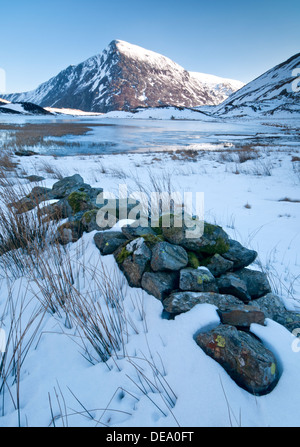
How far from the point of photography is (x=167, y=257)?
2.06m

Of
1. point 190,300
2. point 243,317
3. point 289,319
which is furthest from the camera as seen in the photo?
point 289,319

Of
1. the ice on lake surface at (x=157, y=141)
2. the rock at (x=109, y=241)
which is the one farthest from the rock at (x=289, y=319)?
the ice on lake surface at (x=157, y=141)

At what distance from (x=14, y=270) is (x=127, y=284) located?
155 centimetres

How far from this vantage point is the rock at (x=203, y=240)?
2.32 metres

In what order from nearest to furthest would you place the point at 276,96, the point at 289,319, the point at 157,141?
the point at 289,319 → the point at 157,141 → the point at 276,96

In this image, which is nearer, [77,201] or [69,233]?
[69,233]

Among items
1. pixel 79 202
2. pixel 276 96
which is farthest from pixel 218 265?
pixel 276 96

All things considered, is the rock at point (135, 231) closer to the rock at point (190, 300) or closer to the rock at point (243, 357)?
the rock at point (190, 300)

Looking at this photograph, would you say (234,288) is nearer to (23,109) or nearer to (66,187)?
(66,187)

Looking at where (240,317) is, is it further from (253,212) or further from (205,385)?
(253,212)

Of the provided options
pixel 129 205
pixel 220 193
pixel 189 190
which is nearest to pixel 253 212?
pixel 220 193

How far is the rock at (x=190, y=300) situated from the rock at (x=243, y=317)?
0.49 feet

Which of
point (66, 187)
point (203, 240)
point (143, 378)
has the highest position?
point (66, 187)

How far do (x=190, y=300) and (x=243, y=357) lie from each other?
1.90ft
